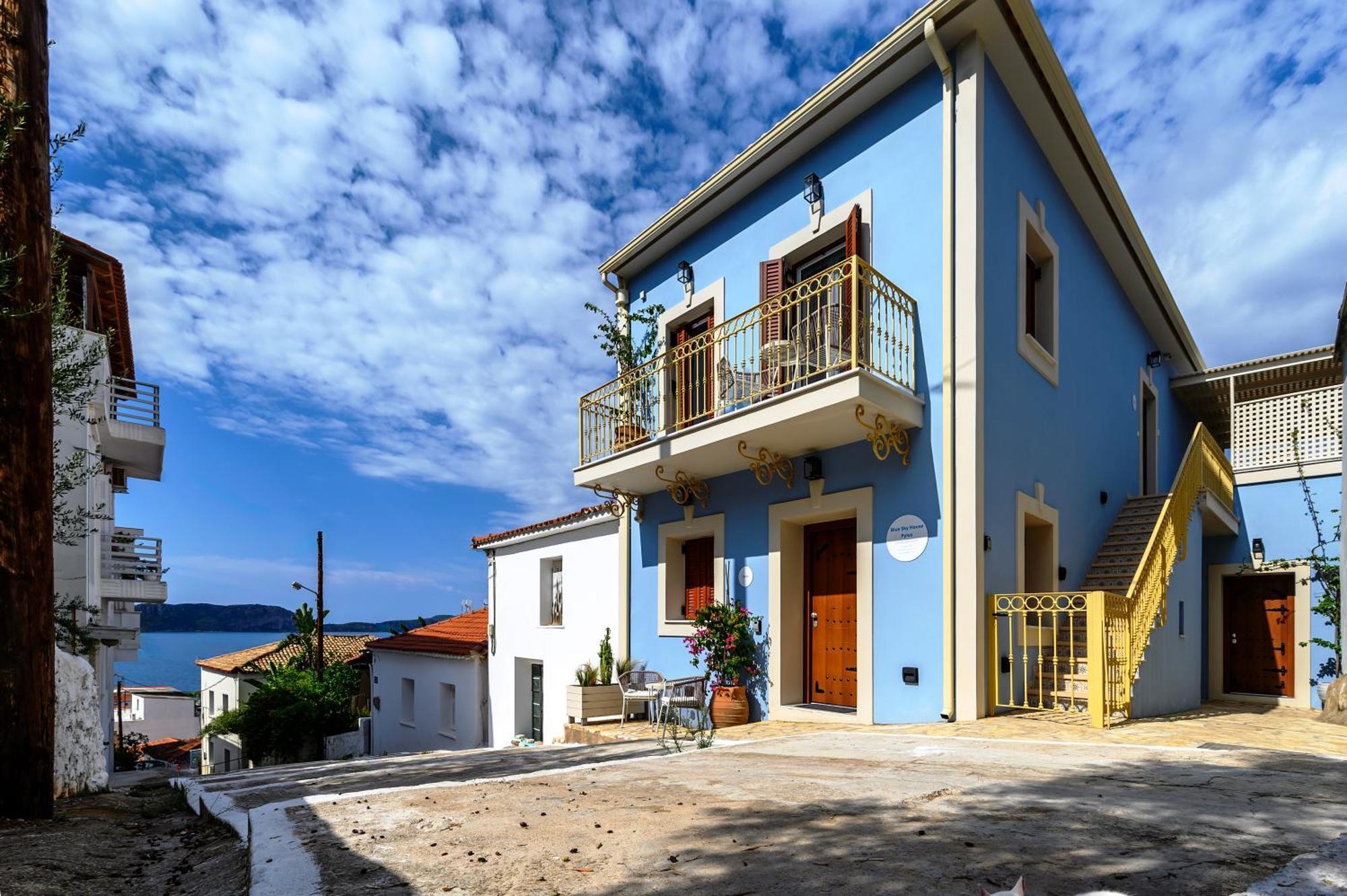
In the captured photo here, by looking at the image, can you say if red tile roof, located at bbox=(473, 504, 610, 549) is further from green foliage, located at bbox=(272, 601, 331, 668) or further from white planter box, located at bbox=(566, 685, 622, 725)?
green foliage, located at bbox=(272, 601, 331, 668)

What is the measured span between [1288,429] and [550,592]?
46.7 ft

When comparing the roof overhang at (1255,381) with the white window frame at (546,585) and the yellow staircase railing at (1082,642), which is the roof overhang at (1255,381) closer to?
the yellow staircase railing at (1082,642)

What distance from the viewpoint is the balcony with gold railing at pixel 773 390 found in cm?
797

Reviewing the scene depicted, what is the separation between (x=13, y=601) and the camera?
416 centimetres

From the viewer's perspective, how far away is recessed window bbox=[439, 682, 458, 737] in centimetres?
1783

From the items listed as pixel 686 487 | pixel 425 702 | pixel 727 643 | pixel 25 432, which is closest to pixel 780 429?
pixel 686 487

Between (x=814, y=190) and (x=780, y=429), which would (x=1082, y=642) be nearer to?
(x=780, y=429)

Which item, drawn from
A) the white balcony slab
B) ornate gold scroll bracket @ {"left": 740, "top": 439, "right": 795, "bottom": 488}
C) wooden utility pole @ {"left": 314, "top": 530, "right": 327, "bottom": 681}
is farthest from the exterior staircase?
wooden utility pole @ {"left": 314, "top": 530, "right": 327, "bottom": 681}

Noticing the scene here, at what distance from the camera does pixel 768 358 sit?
921 cm

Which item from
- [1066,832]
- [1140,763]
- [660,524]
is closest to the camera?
[1066,832]

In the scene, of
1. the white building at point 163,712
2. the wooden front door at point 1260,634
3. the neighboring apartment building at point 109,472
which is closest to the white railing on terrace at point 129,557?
the neighboring apartment building at point 109,472

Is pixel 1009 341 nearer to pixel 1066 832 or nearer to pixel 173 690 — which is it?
pixel 1066 832

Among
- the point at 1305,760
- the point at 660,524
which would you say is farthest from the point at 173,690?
the point at 1305,760

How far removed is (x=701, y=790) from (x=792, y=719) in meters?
5.00
